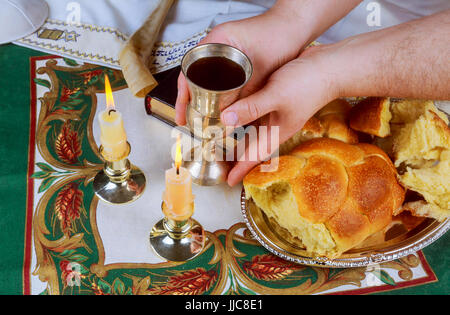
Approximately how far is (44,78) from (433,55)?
81 cm

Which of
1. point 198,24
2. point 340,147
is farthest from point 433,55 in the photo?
point 198,24

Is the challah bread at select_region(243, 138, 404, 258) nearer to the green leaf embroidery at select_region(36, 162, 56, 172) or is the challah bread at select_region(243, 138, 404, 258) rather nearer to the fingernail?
the fingernail

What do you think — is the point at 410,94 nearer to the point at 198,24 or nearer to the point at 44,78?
the point at 198,24

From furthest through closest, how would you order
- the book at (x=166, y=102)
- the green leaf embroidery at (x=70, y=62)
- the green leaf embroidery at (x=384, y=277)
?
1. the green leaf embroidery at (x=70, y=62)
2. the book at (x=166, y=102)
3. the green leaf embroidery at (x=384, y=277)

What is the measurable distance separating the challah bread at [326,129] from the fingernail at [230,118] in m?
0.17

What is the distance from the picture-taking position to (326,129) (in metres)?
0.80

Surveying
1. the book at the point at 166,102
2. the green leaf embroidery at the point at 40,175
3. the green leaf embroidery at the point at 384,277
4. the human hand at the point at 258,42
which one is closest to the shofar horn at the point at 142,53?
the book at the point at 166,102

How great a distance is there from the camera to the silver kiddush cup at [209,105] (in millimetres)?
635

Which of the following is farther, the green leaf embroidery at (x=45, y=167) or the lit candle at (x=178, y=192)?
the green leaf embroidery at (x=45, y=167)

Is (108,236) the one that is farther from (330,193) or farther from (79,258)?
(330,193)

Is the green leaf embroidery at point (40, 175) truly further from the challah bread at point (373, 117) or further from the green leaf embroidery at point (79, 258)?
the challah bread at point (373, 117)

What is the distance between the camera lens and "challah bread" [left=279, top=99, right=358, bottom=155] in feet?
2.57

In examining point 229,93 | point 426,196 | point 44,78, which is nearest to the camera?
point 229,93

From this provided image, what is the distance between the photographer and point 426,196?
727mm
